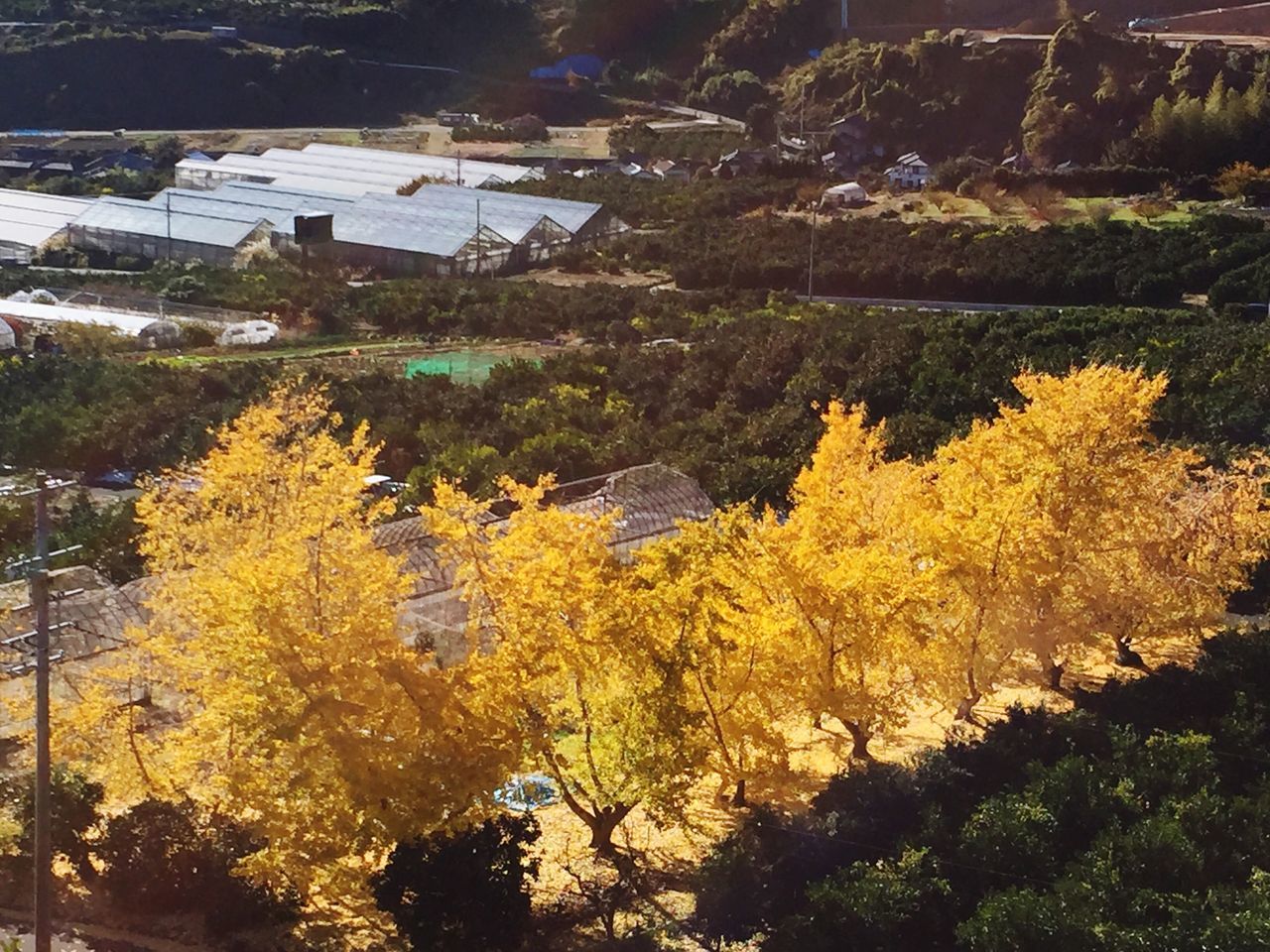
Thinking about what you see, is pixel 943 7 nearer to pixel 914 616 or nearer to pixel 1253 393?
pixel 1253 393

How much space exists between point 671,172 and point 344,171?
1350 centimetres

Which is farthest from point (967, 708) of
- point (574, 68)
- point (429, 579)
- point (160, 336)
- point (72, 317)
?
point (574, 68)

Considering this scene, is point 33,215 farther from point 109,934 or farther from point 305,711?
point 305,711

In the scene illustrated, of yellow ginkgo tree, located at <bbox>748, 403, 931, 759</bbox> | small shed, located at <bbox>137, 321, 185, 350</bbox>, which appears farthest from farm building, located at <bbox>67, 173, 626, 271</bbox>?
yellow ginkgo tree, located at <bbox>748, 403, 931, 759</bbox>

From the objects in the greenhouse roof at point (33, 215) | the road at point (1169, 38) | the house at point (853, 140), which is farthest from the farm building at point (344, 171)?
the road at point (1169, 38)

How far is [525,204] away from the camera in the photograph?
1895 inches

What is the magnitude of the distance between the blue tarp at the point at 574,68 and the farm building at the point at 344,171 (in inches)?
783

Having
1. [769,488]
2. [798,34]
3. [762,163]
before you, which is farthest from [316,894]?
[798,34]

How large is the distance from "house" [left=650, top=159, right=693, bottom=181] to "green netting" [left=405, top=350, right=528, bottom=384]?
27.8 meters

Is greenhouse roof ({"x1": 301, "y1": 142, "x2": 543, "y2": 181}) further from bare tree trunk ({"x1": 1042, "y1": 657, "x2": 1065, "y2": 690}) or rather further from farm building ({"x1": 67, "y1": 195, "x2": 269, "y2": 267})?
bare tree trunk ({"x1": 1042, "y1": 657, "x2": 1065, "y2": 690})

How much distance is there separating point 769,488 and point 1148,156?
136 ft

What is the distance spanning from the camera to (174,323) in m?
34.5

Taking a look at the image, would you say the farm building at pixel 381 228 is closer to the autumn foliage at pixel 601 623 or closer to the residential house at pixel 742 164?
the residential house at pixel 742 164

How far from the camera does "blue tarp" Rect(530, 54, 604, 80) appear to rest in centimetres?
8288
